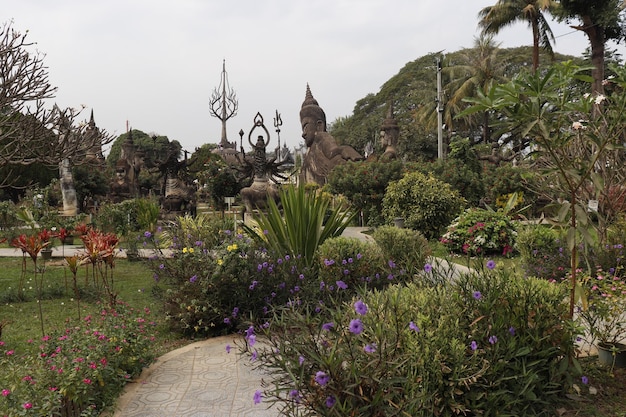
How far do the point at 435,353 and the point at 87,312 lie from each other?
4770 mm

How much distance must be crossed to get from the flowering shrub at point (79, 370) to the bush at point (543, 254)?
16.1 feet

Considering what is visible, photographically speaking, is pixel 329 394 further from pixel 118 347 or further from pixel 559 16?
pixel 559 16

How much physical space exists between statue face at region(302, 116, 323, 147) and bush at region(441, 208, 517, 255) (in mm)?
14331

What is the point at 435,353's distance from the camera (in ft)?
7.58

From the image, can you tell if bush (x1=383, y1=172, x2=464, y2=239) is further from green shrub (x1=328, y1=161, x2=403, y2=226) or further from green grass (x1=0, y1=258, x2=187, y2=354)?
green grass (x1=0, y1=258, x2=187, y2=354)

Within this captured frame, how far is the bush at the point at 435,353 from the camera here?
208 cm

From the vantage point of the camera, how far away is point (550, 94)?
2443 mm

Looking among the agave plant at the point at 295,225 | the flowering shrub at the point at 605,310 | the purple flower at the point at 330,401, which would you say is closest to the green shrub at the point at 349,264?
the agave plant at the point at 295,225

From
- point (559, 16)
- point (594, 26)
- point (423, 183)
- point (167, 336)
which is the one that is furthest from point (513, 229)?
point (559, 16)

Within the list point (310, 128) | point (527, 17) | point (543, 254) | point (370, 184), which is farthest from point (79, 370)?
point (527, 17)

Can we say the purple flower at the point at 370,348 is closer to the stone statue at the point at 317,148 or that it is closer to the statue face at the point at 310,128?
the stone statue at the point at 317,148

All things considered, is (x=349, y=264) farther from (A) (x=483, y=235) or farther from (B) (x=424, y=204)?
(B) (x=424, y=204)

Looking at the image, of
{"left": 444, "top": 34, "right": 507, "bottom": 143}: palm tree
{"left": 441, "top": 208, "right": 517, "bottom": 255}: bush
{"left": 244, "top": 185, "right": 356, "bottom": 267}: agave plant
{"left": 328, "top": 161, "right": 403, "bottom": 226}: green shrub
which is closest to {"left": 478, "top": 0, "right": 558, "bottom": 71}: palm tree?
{"left": 444, "top": 34, "right": 507, "bottom": 143}: palm tree

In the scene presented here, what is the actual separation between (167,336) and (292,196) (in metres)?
2.03
